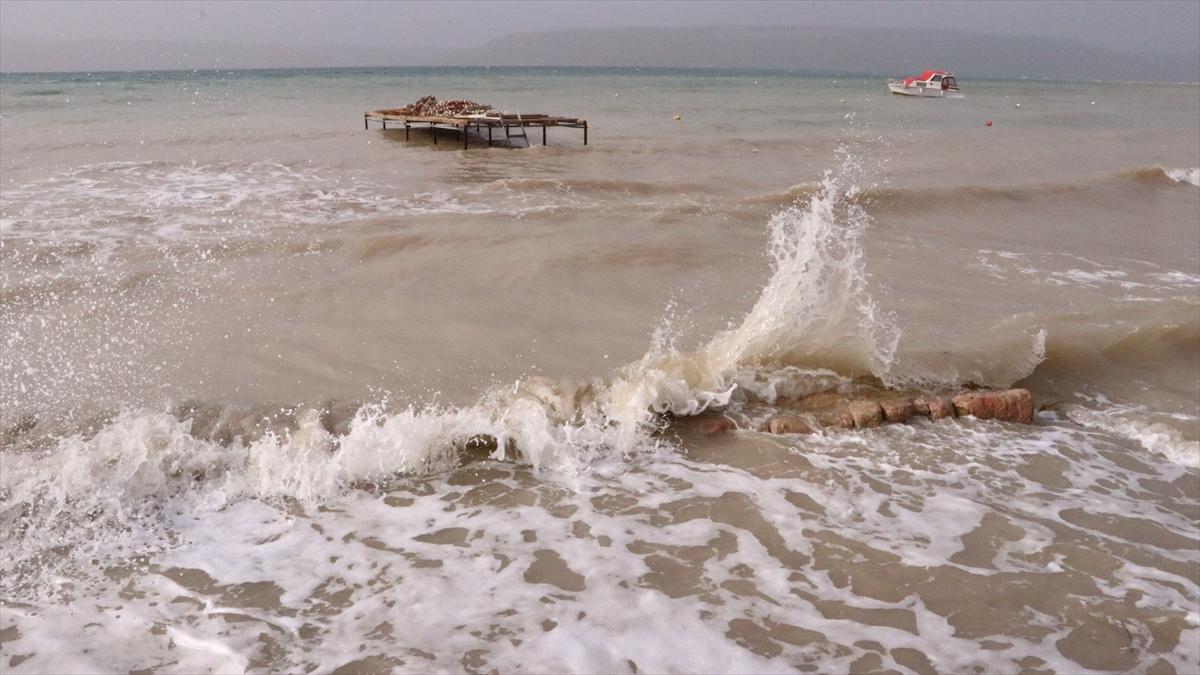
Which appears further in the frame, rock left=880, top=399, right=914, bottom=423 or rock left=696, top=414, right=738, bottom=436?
rock left=880, top=399, right=914, bottom=423

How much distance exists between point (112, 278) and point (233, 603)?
6.03 meters

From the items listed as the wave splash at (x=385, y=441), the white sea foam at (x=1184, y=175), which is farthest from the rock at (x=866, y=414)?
the white sea foam at (x=1184, y=175)

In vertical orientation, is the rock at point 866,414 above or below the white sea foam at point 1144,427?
above

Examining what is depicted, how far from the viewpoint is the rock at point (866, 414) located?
18.4 feet

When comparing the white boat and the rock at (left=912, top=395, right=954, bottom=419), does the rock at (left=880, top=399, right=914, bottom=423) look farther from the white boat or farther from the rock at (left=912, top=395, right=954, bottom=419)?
the white boat

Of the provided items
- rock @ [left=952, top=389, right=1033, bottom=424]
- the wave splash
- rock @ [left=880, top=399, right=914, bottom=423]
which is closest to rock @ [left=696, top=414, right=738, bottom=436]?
the wave splash

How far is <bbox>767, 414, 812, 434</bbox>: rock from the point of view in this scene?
5480 mm

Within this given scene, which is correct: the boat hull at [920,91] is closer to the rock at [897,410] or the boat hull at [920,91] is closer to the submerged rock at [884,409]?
the submerged rock at [884,409]

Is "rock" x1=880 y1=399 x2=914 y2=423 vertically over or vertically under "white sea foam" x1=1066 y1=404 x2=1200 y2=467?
over

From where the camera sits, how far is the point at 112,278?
27.2 feet

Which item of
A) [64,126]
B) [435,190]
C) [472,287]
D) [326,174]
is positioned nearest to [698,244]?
[472,287]

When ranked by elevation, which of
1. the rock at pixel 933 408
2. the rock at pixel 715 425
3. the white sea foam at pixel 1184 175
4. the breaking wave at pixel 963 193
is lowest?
the rock at pixel 715 425

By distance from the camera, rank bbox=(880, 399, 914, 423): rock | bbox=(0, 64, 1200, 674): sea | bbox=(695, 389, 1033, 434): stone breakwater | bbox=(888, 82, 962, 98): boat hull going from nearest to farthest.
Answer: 1. bbox=(0, 64, 1200, 674): sea
2. bbox=(695, 389, 1033, 434): stone breakwater
3. bbox=(880, 399, 914, 423): rock
4. bbox=(888, 82, 962, 98): boat hull

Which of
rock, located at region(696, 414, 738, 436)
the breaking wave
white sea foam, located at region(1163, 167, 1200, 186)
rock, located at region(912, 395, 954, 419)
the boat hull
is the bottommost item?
rock, located at region(696, 414, 738, 436)
